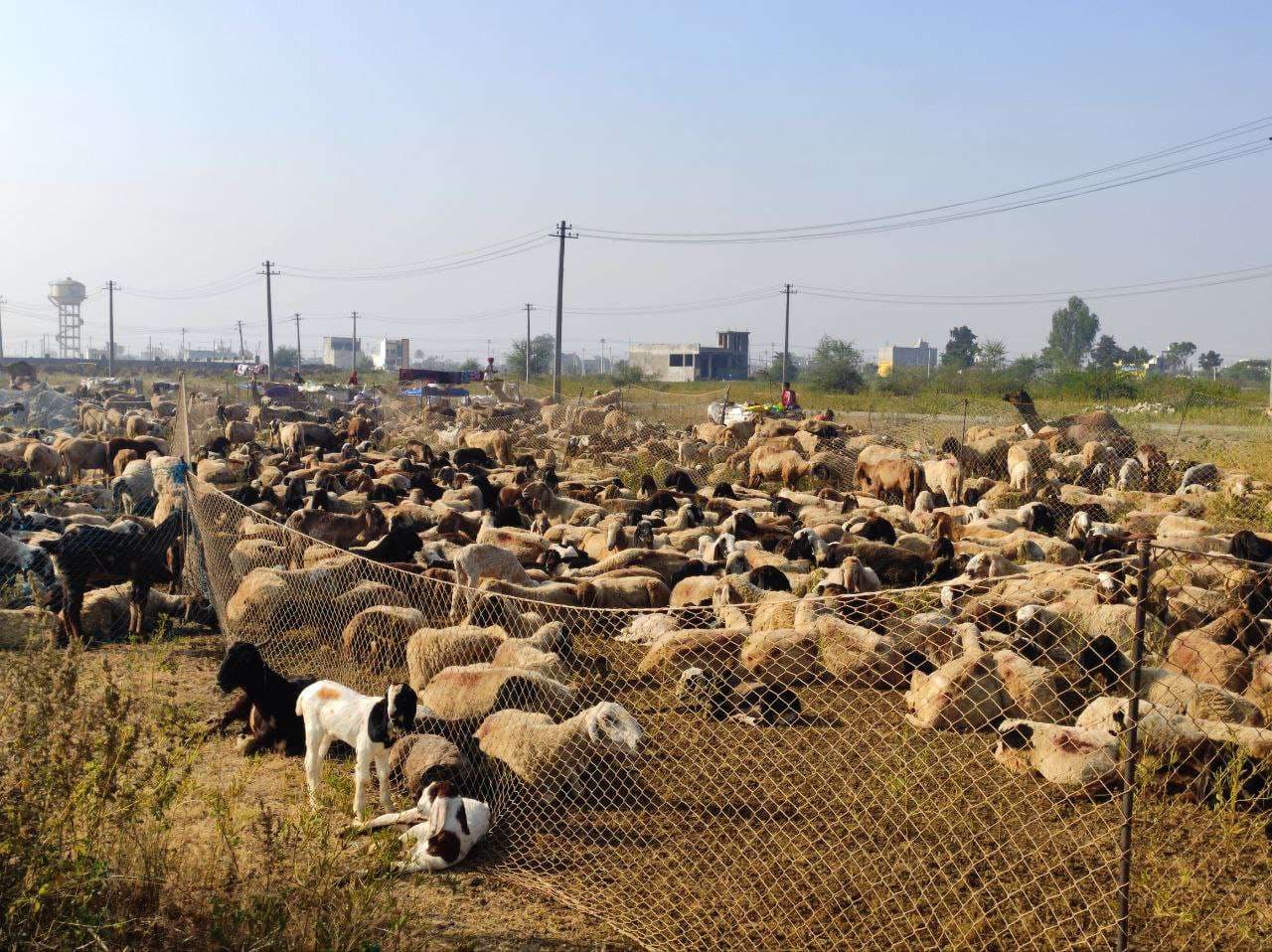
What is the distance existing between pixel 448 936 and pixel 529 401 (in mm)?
35378

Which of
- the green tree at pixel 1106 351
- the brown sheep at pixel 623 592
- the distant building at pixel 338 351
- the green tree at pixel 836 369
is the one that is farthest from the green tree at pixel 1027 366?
the distant building at pixel 338 351

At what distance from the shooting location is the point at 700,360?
3866 inches

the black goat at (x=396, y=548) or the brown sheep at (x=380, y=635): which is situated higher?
the black goat at (x=396, y=548)

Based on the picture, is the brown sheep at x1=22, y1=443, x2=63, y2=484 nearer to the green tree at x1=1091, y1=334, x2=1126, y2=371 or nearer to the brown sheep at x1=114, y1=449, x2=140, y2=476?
the brown sheep at x1=114, y1=449, x2=140, y2=476

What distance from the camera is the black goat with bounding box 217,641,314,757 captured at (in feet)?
24.5

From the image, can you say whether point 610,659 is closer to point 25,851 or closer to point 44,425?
point 25,851

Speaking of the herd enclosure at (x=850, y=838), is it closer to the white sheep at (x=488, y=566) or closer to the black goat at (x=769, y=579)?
the white sheep at (x=488, y=566)

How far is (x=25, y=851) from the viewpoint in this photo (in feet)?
13.4

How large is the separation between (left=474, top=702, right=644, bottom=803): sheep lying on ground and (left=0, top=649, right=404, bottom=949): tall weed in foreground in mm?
1420

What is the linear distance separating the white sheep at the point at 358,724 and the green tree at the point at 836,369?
56692 millimetres

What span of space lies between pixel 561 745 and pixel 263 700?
236 centimetres

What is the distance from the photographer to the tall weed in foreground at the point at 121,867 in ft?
13.4

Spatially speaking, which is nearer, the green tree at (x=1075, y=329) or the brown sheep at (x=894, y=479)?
the brown sheep at (x=894, y=479)

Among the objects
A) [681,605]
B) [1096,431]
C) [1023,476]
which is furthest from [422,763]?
[1096,431]
